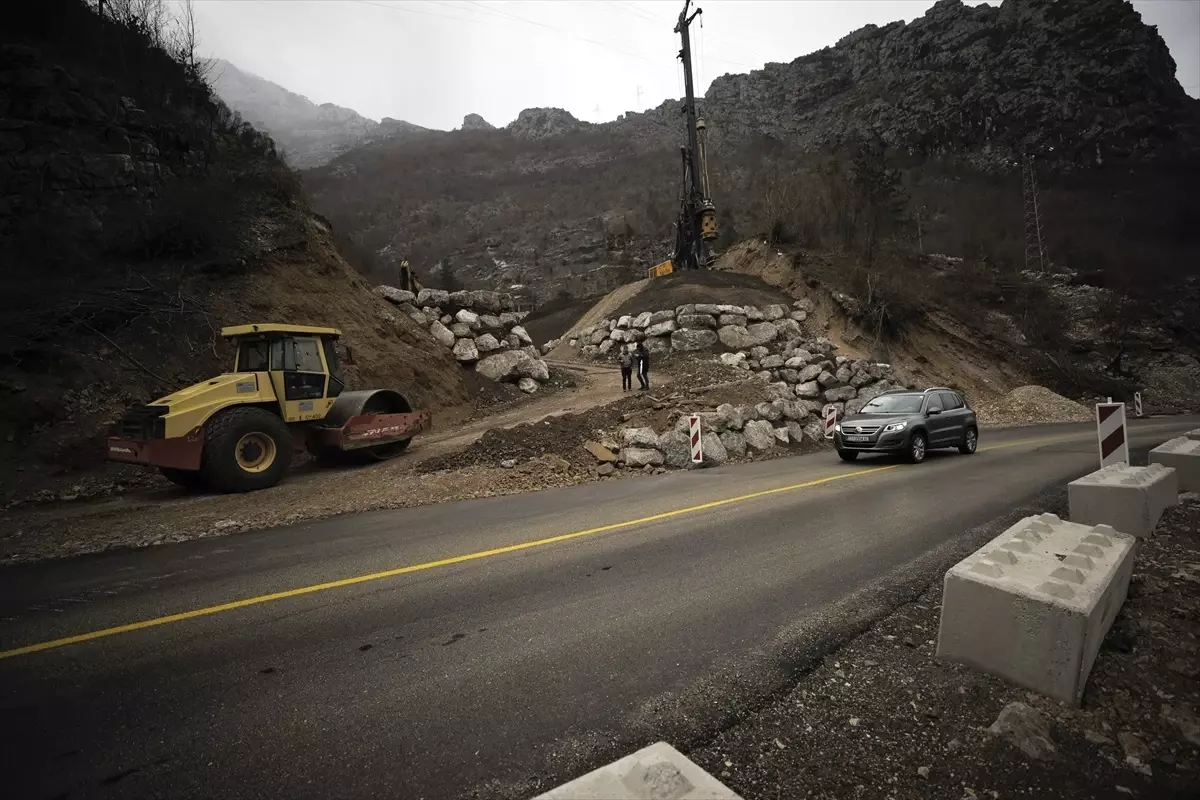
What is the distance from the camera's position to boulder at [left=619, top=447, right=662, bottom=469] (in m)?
11.2

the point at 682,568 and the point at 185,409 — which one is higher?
the point at 185,409

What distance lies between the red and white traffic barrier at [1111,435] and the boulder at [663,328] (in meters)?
17.9

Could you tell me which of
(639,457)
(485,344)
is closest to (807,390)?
(639,457)

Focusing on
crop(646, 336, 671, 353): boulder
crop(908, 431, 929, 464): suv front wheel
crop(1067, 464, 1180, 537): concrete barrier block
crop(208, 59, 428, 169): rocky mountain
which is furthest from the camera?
crop(208, 59, 428, 169): rocky mountain

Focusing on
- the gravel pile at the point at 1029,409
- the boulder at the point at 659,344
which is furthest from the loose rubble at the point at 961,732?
the gravel pile at the point at 1029,409

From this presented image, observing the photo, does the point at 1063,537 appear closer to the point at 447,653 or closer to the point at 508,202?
the point at 447,653

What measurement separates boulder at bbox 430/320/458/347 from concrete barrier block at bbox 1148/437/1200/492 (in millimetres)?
A: 17350

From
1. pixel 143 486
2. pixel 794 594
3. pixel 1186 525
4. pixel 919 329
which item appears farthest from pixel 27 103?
pixel 919 329

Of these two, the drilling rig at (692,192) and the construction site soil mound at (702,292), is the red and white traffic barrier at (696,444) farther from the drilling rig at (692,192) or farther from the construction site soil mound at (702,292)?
the drilling rig at (692,192)

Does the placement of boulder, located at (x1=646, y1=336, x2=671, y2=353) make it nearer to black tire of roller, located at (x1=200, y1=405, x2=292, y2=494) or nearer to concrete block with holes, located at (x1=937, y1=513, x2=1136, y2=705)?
black tire of roller, located at (x1=200, y1=405, x2=292, y2=494)

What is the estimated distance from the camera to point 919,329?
27.6 m

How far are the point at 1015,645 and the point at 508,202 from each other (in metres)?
89.0

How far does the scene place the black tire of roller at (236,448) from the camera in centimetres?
883

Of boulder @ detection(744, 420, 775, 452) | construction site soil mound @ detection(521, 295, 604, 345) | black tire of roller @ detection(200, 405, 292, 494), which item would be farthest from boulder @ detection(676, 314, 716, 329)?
black tire of roller @ detection(200, 405, 292, 494)
